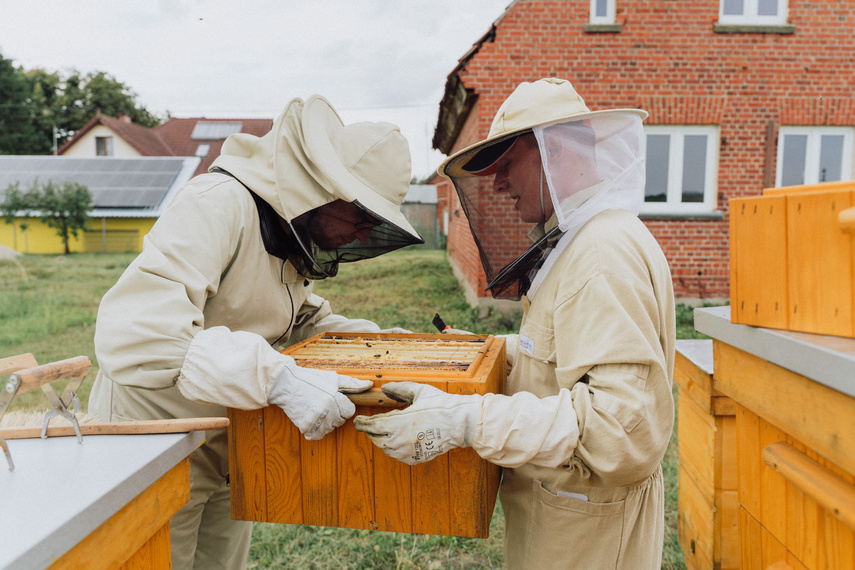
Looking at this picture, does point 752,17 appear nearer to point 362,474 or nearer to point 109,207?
point 362,474

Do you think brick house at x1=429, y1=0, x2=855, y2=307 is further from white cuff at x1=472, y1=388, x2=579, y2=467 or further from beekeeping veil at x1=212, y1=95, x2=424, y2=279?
white cuff at x1=472, y1=388, x2=579, y2=467

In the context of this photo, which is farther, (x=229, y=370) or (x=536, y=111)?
(x=536, y=111)

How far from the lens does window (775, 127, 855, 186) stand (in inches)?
327

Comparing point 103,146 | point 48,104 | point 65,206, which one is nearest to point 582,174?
point 65,206

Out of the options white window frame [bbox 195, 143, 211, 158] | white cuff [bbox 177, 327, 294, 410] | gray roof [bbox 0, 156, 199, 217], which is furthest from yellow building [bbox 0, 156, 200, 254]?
white cuff [bbox 177, 327, 294, 410]

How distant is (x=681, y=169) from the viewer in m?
8.38

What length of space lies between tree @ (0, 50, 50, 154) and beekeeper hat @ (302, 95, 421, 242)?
47.2 meters

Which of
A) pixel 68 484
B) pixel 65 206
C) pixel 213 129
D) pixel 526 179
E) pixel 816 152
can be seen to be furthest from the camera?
pixel 213 129

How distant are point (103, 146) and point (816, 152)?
3520cm

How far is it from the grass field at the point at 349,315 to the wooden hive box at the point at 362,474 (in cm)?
171

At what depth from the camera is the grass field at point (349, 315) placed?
3.22 m

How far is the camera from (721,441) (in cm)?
223

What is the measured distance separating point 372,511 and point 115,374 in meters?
0.85

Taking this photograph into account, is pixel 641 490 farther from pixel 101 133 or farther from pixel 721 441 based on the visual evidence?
pixel 101 133
